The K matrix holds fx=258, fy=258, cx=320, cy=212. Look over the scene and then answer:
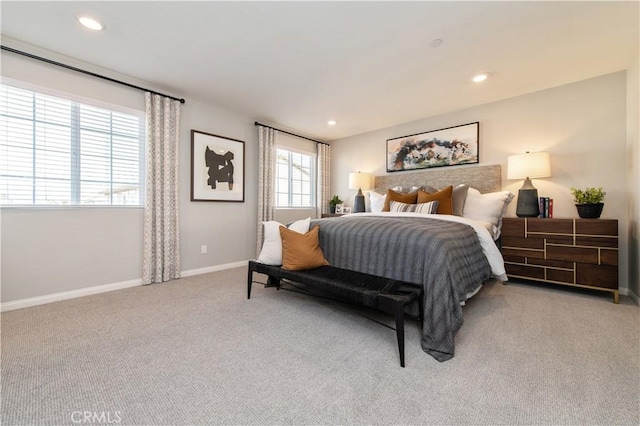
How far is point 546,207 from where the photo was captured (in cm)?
305

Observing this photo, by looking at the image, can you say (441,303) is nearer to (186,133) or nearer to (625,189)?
(625,189)

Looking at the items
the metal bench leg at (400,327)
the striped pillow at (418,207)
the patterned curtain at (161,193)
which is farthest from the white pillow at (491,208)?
the patterned curtain at (161,193)

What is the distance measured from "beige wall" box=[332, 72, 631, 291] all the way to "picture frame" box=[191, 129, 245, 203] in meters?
3.31

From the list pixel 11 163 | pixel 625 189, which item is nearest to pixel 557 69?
pixel 625 189

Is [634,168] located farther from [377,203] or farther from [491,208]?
[377,203]

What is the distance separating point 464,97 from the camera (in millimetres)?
3371

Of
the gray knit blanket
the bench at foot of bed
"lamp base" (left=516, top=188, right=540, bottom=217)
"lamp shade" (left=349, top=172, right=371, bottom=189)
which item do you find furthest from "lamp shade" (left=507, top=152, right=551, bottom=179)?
the bench at foot of bed

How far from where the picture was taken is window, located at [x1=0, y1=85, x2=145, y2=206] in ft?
7.59

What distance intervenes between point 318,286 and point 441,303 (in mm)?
858

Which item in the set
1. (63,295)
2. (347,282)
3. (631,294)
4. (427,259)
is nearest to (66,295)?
(63,295)

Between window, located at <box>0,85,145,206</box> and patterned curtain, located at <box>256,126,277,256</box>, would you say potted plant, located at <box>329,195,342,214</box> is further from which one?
window, located at <box>0,85,145,206</box>

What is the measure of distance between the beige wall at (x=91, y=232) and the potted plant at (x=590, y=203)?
14.1 feet

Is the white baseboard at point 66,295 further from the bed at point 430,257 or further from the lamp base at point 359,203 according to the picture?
the lamp base at point 359,203

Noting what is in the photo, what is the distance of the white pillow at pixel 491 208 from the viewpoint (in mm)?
→ 3119
